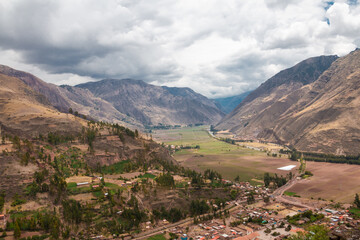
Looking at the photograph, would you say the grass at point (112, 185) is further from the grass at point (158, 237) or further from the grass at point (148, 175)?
the grass at point (158, 237)

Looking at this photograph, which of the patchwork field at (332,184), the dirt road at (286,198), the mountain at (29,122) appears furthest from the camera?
the mountain at (29,122)

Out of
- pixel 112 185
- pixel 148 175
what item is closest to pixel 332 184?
pixel 148 175

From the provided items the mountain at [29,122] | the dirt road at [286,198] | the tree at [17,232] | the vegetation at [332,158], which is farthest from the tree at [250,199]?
the mountain at [29,122]

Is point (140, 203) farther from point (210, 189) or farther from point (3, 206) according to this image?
point (3, 206)

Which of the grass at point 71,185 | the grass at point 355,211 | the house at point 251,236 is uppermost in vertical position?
the grass at point 71,185

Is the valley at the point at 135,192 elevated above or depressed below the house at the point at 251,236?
above

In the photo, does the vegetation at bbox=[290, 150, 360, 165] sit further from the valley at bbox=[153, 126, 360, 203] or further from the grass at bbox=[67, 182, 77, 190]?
the grass at bbox=[67, 182, 77, 190]

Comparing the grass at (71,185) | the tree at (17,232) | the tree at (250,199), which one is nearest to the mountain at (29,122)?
the grass at (71,185)

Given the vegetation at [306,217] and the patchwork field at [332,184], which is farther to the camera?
the patchwork field at [332,184]

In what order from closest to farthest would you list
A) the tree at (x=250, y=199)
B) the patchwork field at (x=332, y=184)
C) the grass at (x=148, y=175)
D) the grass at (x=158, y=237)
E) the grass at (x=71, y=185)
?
the grass at (x=158, y=237), the grass at (x=71, y=185), the tree at (x=250, y=199), the patchwork field at (x=332, y=184), the grass at (x=148, y=175)

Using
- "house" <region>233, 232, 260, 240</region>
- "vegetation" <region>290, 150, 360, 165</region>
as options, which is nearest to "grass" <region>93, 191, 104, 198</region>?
"house" <region>233, 232, 260, 240</region>
